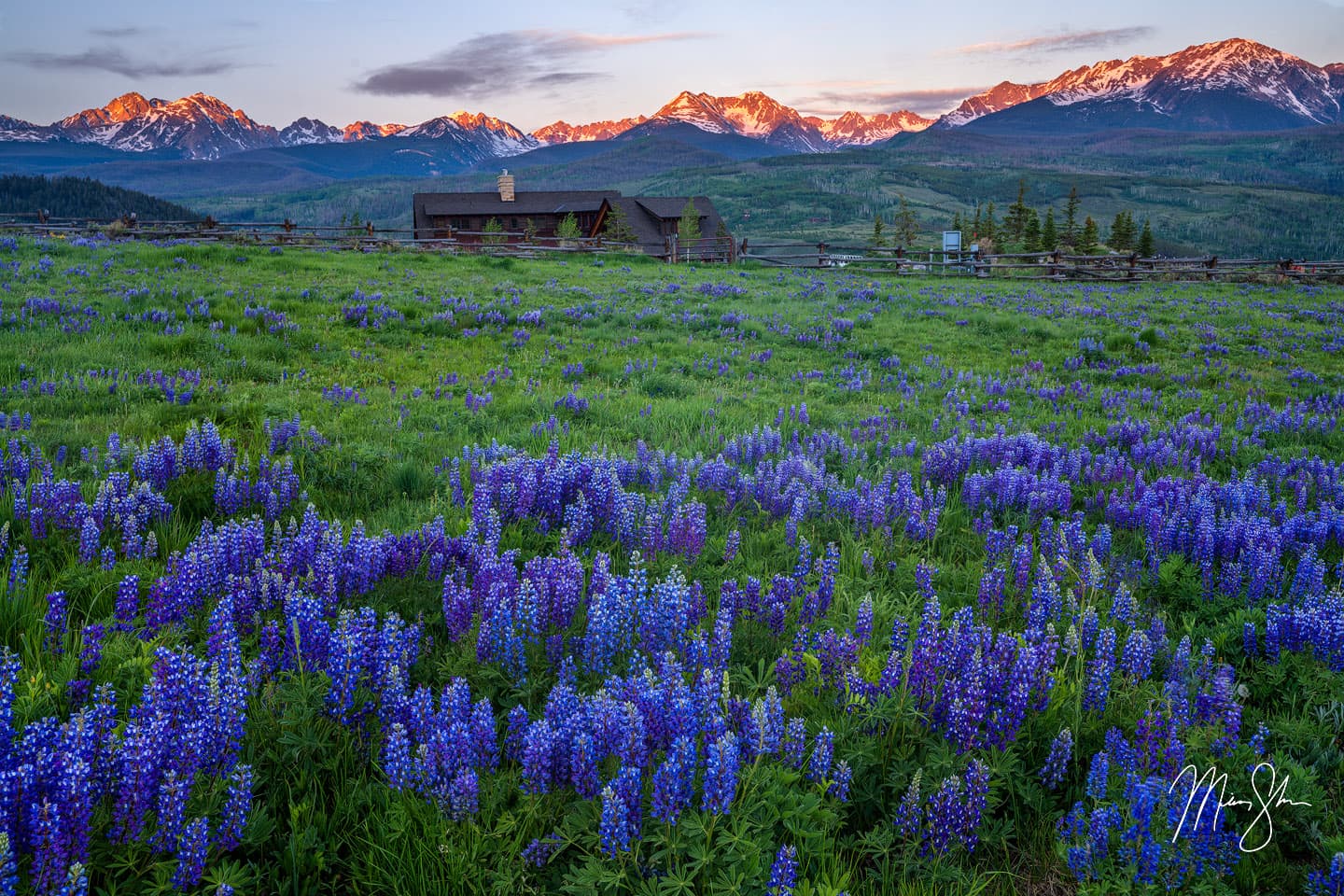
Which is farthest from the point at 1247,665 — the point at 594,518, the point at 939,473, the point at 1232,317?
the point at 1232,317

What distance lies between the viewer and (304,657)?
3430mm

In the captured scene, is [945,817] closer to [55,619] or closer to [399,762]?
[399,762]

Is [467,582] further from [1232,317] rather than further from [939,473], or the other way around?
[1232,317]

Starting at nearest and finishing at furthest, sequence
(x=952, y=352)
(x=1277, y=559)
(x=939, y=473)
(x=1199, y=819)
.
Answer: (x=1199, y=819)
(x=1277, y=559)
(x=939, y=473)
(x=952, y=352)

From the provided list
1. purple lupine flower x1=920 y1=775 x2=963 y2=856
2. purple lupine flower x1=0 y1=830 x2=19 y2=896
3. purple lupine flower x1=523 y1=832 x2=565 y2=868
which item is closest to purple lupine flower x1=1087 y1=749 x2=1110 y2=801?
purple lupine flower x1=920 y1=775 x2=963 y2=856

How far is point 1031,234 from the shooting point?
70312 mm

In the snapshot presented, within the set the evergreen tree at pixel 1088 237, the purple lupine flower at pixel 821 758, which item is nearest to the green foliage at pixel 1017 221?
the evergreen tree at pixel 1088 237

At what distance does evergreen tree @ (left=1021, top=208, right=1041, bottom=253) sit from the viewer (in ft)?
225

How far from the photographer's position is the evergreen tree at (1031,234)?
68.6 meters

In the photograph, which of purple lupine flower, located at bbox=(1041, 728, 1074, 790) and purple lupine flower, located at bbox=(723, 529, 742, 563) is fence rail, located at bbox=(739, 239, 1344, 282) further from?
purple lupine flower, located at bbox=(1041, 728, 1074, 790)

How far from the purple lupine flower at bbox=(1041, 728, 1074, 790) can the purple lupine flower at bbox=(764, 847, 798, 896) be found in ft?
4.55

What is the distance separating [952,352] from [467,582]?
13.1 metres

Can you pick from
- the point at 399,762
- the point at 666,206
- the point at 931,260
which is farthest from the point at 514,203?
the point at 399,762
